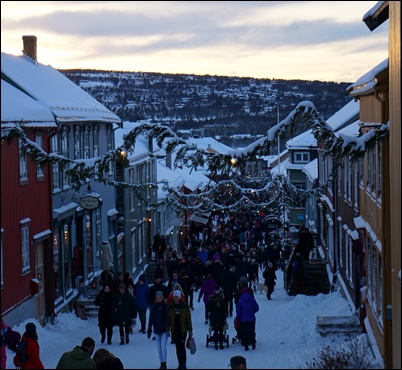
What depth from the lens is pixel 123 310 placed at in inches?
A: 770

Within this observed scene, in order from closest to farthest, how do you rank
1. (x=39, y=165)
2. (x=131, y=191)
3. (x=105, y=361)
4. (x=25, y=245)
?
(x=105, y=361)
(x=25, y=245)
(x=39, y=165)
(x=131, y=191)

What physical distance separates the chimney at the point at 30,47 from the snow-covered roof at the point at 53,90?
0.26m

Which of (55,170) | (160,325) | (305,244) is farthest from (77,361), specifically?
(305,244)

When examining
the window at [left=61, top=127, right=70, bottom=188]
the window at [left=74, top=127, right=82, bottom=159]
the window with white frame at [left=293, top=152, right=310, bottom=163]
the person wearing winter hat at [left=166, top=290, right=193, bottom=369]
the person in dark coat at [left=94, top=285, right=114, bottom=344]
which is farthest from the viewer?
the window with white frame at [left=293, top=152, right=310, bottom=163]

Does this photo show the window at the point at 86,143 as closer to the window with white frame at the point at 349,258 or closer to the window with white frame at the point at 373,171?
the window with white frame at the point at 349,258

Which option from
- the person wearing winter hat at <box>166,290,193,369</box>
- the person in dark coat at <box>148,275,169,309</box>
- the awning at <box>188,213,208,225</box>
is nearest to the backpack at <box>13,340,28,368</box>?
the person wearing winter hat at <box>166,290,193,369</box>

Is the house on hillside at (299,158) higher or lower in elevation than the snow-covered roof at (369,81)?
lower

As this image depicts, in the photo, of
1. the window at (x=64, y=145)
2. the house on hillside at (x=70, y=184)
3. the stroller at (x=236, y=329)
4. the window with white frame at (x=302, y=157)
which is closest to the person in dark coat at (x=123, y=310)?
the stroller at (x=236, y=329)

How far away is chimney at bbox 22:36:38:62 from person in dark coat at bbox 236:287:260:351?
17.5 meters

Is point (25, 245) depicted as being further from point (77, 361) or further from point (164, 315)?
point (77, 361)

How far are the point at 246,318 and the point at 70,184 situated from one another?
10.9 metres

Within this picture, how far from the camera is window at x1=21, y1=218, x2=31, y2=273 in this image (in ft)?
71.8

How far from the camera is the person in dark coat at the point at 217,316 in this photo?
61.7 feet

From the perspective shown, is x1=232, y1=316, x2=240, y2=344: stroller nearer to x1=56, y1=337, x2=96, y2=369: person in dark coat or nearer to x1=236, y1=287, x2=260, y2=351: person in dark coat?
x1=236, y1=287, x2=260, y2=351: person in dark coat
